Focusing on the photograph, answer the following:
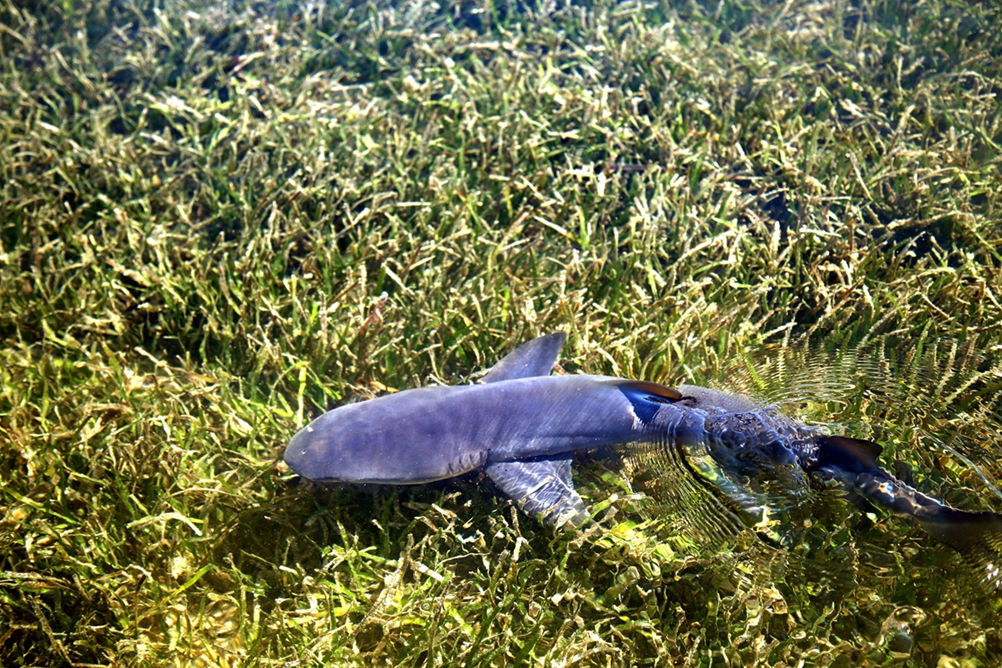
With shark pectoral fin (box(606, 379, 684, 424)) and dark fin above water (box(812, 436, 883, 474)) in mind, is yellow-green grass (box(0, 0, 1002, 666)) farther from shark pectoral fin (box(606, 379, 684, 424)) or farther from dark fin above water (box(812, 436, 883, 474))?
dark fin above water (box(812, 436, 883, 474))

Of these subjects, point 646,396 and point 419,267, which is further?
point 419,267

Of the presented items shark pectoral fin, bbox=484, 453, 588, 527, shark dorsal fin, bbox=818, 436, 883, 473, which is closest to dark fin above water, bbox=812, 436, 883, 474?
shark dorsal fin, bbox=818, 436, 883, 473

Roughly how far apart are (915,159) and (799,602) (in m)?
3.01

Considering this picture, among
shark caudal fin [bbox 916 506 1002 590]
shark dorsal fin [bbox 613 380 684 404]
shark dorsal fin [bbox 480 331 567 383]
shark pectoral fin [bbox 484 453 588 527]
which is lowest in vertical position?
shark pectoral fin [bbox 484 453 588 527]

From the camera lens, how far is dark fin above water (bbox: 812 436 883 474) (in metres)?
3.00

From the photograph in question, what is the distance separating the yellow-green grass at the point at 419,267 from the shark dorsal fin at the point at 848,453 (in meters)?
0.55

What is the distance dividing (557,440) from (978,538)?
1.70 m

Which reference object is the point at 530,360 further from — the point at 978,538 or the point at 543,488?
the point at 978,538

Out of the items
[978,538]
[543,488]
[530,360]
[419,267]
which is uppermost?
[419,267]

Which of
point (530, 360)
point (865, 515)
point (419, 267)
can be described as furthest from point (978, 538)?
point (419, 267)

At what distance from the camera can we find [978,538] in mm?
2924

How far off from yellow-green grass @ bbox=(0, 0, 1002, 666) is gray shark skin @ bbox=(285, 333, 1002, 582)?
0.66 feet

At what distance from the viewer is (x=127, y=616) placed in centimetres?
312

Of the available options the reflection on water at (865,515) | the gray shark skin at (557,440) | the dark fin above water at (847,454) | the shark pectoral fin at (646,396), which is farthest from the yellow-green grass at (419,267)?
the dark fin above water at (847,454)
